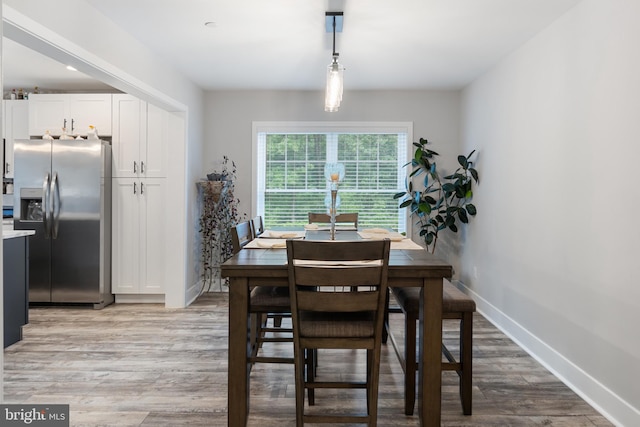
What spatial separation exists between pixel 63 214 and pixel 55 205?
0.37ft

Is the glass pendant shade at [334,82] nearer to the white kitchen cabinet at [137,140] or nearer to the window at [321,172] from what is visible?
the window at [321,172]

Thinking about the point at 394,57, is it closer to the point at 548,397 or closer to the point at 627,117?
the point at 627,117

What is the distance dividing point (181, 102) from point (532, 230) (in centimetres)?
348

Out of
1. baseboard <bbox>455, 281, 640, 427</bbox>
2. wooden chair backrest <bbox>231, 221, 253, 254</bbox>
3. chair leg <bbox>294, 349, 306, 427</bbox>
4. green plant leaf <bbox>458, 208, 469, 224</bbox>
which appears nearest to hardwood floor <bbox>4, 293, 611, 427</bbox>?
baseboard <bbox>455, 281, 640, 427</bbox>

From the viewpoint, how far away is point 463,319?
2199mm

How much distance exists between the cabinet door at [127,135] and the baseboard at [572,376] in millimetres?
3943

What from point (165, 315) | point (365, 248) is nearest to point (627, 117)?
point (365, 248)

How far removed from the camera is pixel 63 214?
4152 mm

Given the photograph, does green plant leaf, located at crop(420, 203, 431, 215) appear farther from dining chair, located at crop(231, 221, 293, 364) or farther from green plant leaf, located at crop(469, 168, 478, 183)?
dining chair, located at crop(231, 221, 293, 364)

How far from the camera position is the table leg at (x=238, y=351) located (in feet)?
6.45

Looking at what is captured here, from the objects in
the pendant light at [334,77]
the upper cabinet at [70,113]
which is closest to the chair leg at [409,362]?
the pendant light at [334,77]

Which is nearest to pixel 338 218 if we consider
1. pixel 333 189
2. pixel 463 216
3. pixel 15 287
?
pixel 333 189

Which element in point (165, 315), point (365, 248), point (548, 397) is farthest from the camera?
point (165, 315)

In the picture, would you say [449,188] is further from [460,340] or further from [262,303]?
[262,303]
